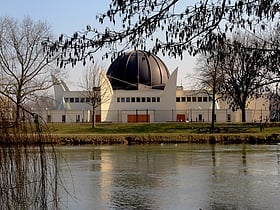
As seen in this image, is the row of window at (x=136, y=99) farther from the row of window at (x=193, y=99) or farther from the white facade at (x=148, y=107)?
the row of window at (x=193, y=99)

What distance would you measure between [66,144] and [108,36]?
30.3 metres

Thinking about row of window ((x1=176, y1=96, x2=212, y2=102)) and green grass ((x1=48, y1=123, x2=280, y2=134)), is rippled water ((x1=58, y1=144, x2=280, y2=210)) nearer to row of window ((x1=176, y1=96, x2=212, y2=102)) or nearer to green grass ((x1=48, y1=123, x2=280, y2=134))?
green grass ((x1=48, y1=123, x2=280, y2=134))

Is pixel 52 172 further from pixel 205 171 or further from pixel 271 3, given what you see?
pixel 205 171

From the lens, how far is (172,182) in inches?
655

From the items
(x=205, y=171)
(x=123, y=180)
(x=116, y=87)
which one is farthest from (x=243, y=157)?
(x=116, y=87)

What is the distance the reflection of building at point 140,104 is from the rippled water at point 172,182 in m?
42.2

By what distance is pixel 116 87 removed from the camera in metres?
75.2

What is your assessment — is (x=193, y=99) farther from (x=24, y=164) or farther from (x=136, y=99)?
(x=24, y=164)

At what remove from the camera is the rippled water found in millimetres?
12891

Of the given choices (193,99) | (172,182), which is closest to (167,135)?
(172,182)

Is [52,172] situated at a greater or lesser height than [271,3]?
lesser

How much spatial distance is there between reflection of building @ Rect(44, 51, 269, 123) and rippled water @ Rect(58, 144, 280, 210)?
42.2m

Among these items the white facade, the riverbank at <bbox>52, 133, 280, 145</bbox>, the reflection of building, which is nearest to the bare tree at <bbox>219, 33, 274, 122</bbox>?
the riverbank at <bbox>52, 133, 280, 145</bbox>

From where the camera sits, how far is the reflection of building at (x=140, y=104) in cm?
6850
